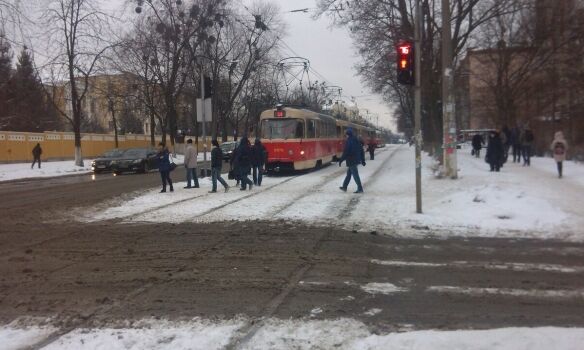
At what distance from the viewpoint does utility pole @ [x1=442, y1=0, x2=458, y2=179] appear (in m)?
17.0

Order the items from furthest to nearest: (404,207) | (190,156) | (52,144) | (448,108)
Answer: (52,144), (190,156), (448,108), (404,207)

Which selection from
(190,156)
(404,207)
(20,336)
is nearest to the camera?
(20,336)

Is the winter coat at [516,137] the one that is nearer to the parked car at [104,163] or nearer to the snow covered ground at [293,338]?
the parked car at [104,163]

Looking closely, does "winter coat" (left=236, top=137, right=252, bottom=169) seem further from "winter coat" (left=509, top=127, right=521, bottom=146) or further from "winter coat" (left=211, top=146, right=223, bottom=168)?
"winter coat" (left=509, top=127, right=521, bottom=146)

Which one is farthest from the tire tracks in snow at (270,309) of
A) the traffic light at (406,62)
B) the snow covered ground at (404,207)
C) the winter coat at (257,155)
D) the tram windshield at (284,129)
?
the tram windshield at (284,129)

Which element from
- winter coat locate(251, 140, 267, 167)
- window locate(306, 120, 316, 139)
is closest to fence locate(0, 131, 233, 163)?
window locate(306, 120, 316, 139)

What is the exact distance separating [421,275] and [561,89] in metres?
29.1

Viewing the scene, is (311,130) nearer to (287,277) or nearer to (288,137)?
(288,137)

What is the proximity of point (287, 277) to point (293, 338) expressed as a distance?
2.19 meters

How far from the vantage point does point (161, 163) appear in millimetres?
17422

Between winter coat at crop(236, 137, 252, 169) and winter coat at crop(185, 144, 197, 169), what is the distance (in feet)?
5.47

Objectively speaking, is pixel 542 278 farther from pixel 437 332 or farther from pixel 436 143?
pixel 436 143

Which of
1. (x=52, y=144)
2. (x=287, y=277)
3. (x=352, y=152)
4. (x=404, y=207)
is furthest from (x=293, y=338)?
(x=52, y=144)

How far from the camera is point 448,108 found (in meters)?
17.2
